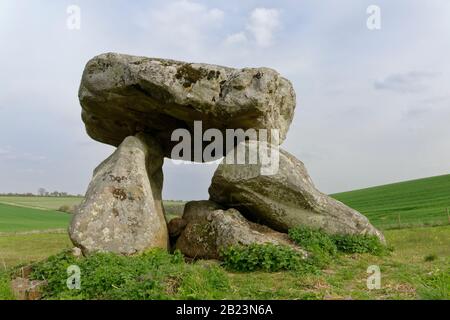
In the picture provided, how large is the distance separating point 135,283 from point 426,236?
722 inches

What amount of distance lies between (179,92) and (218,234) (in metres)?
4.44

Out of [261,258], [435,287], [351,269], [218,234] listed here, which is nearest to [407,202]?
[218,234]

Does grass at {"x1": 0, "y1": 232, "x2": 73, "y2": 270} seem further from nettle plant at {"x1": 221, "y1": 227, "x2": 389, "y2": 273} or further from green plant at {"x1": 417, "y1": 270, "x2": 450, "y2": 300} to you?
green plant at {"x1": 417, "y1": 270, "x2": 450, "y2": 300}

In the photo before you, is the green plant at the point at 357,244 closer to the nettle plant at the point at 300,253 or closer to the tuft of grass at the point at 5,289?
the nettle plant at the point at 300,253

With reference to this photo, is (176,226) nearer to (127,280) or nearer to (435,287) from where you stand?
(127,280)

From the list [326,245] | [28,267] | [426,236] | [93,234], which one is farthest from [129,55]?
[426,236]

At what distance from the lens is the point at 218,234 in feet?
45.3

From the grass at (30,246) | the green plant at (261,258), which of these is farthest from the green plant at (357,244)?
the grass at (30,246)

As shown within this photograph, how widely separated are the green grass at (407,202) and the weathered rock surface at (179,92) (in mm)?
18338

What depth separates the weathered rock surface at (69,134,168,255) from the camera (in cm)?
1289

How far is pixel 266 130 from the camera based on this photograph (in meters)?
16.2

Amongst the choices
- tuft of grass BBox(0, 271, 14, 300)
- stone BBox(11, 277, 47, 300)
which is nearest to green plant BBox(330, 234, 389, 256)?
stone BBox(11, 277, 47, 300)

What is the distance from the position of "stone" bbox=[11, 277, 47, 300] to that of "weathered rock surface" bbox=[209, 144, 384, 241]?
6.56 metres

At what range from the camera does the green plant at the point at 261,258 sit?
1189 centimetres
